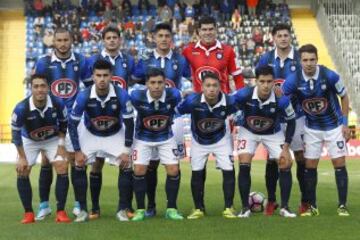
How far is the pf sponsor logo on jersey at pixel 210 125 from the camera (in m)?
10.1

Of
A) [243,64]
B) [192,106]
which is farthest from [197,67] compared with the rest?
[243,64]

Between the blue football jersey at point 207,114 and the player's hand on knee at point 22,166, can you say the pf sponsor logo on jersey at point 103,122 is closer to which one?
the blue football jersey at point 207,114

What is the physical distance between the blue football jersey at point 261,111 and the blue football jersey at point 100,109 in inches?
58.0

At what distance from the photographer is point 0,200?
1292 cm

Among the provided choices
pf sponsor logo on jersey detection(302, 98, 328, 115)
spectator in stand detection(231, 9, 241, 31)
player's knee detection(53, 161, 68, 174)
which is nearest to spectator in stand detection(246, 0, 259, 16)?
spectator in stand detection(231, 9, 241, 31)

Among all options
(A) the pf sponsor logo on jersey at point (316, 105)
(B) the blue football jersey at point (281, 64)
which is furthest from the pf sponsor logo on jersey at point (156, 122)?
(A) the pf sponsor logo on jersey at point (316, 105)

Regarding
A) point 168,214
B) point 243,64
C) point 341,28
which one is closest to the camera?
point 168,214

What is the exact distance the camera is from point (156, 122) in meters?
10.1

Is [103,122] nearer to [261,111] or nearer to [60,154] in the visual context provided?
[60,154]

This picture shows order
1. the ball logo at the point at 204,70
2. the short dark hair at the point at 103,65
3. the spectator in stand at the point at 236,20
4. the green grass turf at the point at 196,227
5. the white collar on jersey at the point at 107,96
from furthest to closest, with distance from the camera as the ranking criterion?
the spectator in stand at the point at 236,20, the ball logo at the point at 204,70, the white collar on jersey at the point at 107,96, the short dark hair at the point at 103,65, the green grass turf at the point at 196,227

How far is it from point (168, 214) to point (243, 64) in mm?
20842

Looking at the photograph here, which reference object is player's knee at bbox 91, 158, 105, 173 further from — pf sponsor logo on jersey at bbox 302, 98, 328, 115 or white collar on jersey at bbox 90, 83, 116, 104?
pf sponsor logo on jersey at bbox 302, 98, 328, 115

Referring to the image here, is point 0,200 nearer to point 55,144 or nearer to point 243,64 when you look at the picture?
point 55,144

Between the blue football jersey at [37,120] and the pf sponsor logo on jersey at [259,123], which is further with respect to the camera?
the pf sponsor logo on jersey at [259,123]
